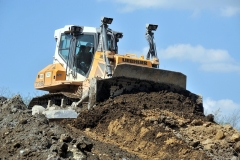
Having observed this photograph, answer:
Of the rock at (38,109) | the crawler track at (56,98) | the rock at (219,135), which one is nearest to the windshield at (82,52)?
the crawler track at (56,98)

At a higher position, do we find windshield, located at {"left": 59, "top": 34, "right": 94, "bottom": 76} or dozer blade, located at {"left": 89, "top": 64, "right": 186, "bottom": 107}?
→ windshield, located at {"left": 59, "top": 34, "right": 94, "bottom": 76}

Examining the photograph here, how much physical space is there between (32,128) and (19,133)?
9.9 inches

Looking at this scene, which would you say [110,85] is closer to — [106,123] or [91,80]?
[91,80]

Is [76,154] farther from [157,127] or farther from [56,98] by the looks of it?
[56,98]

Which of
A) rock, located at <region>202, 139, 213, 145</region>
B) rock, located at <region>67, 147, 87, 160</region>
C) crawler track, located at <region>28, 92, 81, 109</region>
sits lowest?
rock, located at <region>202, 139, 213, 145</region>

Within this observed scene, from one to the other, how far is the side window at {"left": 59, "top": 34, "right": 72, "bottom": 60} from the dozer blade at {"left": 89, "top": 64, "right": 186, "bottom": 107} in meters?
2.42

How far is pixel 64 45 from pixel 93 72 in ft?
5.93

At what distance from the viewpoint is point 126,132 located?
12484 millimetres

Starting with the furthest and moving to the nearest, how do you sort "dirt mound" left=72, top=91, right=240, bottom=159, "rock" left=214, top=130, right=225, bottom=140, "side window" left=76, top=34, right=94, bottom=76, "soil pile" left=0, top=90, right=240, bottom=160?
"side window" left=76, top=34, right=94, bottom=76, "rock" left=214, top=130, right=225, bottom=140, "dirt mound" left=72, top=91, right=240, bottom=159, "soil pile" left=0, top=90, right=240, bottom=160

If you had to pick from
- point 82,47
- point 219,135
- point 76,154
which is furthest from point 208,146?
point 82,47

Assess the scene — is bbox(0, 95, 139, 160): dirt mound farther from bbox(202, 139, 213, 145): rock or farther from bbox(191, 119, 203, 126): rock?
bbox(191, 119, 203, 126): rock

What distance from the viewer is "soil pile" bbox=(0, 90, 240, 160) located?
872 centimetres

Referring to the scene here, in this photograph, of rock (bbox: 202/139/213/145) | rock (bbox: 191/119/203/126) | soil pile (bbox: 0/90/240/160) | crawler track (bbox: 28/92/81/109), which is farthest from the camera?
crawler track (bbox: 28/92/81/109)

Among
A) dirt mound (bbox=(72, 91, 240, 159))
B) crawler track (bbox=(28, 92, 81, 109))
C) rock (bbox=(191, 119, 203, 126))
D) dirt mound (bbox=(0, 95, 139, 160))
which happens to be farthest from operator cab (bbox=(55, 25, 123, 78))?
dirt mound (bbox=(0, 95, 139, 160))
